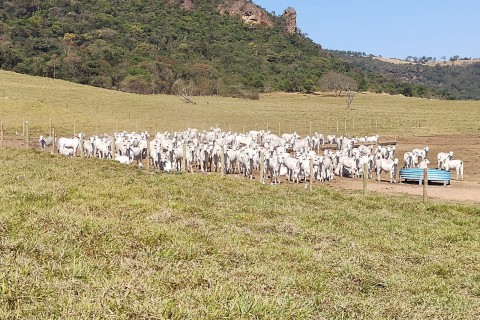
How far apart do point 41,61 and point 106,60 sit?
13470 millimetres

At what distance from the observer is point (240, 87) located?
105062 mm

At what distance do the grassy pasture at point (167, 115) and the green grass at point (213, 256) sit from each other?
34.9 meters

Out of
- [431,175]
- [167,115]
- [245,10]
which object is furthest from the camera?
[245,10]

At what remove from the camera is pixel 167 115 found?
207 ft

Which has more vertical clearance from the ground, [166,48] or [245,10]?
[245,10]

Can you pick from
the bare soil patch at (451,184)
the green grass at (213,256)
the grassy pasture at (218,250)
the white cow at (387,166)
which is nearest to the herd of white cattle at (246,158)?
the white cow at (387,166)

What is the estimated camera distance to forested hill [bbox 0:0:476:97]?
9806 centimetres

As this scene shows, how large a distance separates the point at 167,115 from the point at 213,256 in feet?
182

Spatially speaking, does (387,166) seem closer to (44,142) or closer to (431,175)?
(431,175)

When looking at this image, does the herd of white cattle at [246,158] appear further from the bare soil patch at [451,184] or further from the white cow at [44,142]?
the bare soil patch at [451,184]

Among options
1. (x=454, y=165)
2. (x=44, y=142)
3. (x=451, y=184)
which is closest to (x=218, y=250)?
(x=451, y=184)

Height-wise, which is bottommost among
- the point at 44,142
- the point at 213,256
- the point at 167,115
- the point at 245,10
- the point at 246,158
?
the point at 213,256

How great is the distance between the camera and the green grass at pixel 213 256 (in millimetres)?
5938

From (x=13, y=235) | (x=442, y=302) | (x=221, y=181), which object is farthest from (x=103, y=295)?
(x=221, y=181)
